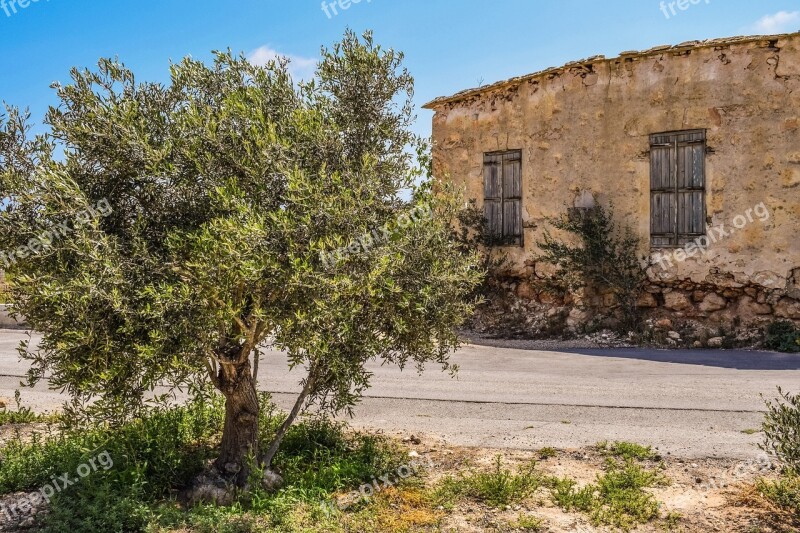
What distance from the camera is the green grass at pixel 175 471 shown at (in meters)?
4.15

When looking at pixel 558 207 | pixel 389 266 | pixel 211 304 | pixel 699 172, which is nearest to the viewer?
pixel 211 304

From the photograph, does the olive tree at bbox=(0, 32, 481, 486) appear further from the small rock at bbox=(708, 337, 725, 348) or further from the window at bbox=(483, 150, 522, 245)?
the window at bbox=(483, 150, 522, 245)

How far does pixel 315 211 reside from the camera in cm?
374

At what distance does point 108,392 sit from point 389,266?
1.79 m

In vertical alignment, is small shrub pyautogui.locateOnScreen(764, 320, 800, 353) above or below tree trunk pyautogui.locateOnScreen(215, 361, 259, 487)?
above

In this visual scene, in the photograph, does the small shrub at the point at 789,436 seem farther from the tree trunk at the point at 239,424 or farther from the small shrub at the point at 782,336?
the small shrub at the point at 782,336

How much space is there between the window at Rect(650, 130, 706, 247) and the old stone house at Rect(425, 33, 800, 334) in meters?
Result: 0.02

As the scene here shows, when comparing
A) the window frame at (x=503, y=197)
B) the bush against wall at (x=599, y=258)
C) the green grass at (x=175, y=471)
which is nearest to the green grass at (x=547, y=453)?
the green grass at (x=175, y=471)

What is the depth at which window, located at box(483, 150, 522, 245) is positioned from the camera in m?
13.6

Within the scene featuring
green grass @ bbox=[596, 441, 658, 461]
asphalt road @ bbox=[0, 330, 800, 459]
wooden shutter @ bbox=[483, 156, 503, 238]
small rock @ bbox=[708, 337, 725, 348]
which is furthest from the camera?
Result: wooden shutter @ bbox=[483, 156, 503, 238]

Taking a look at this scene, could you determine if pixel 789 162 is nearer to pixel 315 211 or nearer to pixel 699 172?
pixel 699 172

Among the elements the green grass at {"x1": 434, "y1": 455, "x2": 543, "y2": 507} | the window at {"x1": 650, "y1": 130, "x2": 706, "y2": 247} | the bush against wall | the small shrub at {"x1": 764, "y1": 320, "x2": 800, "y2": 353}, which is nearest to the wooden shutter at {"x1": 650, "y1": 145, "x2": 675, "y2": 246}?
the window at {"x1": 650, "y1": 130, "x2": 706, "y2": 247}

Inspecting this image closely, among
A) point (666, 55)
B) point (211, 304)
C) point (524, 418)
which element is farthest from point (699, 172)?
point (211, 304)

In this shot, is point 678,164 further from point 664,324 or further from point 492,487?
point 492,487
